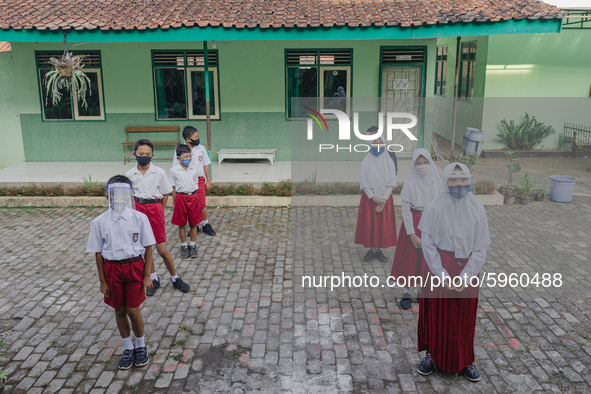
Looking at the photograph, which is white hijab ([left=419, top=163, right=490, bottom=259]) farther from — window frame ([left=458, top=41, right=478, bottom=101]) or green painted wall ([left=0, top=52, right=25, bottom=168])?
window frame ([left=458, top=41, right=478, bottom=101])

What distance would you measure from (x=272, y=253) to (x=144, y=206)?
2.30 metres

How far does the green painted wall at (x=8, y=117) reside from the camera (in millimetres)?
13023

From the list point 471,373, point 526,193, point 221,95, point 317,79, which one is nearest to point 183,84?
point 221,95

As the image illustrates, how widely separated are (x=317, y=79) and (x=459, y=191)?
9.39m

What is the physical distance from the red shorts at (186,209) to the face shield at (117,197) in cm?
261

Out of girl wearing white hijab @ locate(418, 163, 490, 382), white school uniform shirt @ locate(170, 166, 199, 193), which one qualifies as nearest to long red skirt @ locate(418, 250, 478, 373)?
girl wearing white hijab @ locate(418, 163, 490, 382)

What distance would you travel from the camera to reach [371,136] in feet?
22.7

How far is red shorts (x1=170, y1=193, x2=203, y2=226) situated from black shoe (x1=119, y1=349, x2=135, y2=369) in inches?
105

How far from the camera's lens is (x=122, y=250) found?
4637 millimetres

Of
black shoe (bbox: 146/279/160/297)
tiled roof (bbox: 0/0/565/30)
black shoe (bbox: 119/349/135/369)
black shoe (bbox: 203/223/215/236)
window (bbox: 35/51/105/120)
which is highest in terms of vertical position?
tiled roof (bbox: 0/0/565/30)

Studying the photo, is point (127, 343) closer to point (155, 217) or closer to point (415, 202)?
point (155, 217)

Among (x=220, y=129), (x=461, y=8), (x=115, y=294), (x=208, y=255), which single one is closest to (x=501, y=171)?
(x=461, y=8)

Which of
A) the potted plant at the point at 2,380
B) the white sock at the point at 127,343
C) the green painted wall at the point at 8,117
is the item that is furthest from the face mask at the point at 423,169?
the green painted wall at the point at 8,117

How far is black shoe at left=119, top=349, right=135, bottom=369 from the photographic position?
4891 mm
